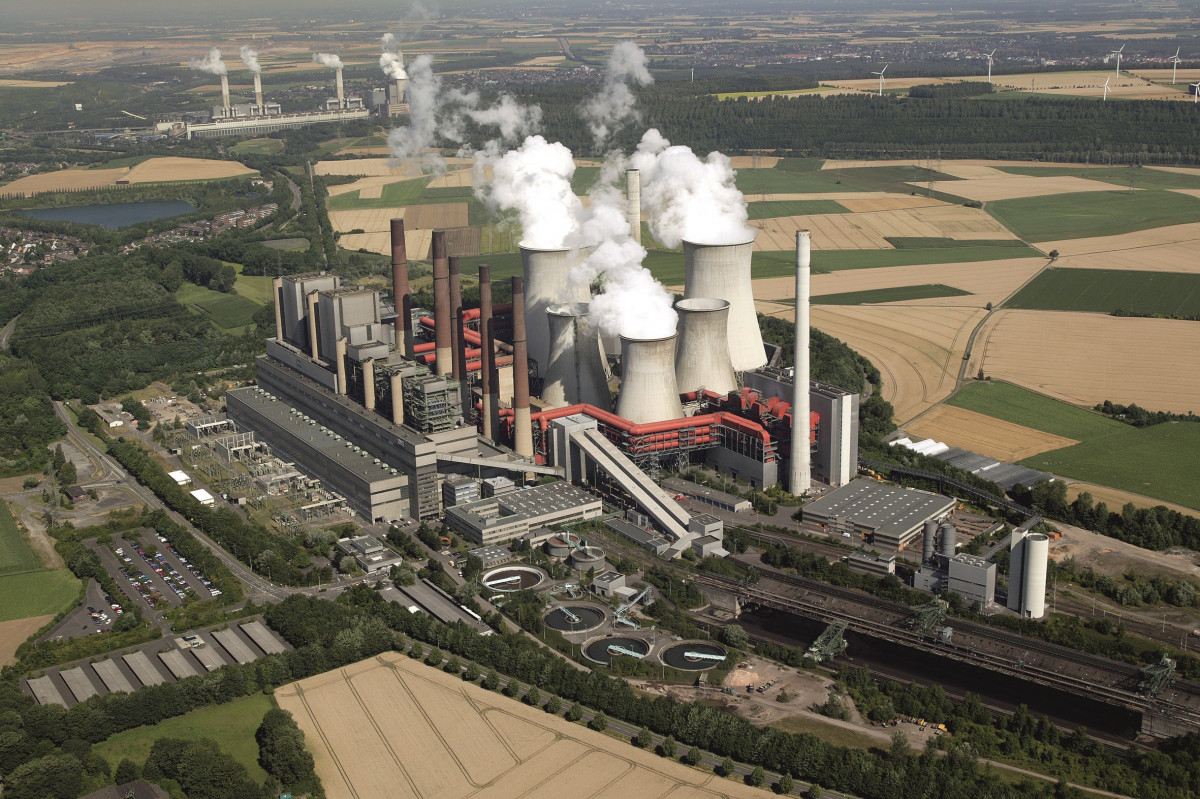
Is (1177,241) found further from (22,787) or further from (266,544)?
(22,787)

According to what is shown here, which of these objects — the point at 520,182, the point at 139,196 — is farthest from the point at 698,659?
the point at 139,196

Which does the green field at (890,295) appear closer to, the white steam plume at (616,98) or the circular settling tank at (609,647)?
the white steam plume at (616,98)

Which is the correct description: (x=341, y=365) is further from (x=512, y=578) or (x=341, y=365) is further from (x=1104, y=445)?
(x=1104, y=445)

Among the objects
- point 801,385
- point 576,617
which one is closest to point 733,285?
point 801,385

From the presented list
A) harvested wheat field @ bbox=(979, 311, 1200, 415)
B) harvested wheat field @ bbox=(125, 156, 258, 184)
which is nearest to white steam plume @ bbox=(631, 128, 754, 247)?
harvested wheat field @ bbox=(979, 311, 1200, 415)

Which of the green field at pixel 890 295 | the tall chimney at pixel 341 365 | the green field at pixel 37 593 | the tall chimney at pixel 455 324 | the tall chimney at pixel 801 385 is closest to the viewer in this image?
the green field at pixel 37 593

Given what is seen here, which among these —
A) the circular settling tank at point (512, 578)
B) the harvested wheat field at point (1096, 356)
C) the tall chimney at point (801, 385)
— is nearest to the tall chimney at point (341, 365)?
the circular settling tank at point (512, 578)
